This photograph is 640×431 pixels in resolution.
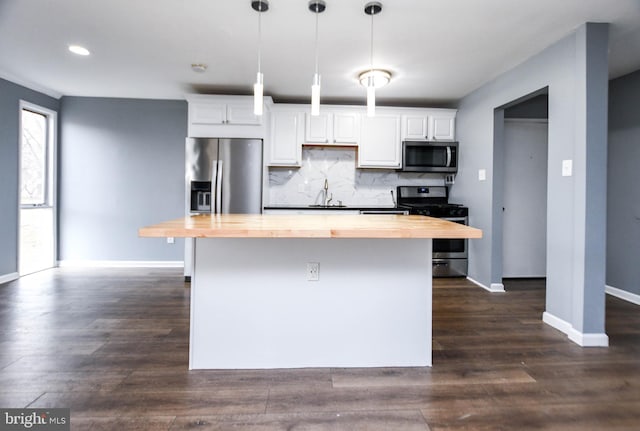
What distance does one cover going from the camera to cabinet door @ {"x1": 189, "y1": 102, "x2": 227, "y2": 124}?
13.0 feet

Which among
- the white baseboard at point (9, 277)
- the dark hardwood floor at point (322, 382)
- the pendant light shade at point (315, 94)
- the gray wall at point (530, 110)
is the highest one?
the gray wall at point (530, 110)

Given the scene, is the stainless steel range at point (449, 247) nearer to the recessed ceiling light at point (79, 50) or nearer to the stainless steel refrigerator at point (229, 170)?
the stainless steel refrigerator at point (229, 170)

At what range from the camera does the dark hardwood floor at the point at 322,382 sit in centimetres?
153

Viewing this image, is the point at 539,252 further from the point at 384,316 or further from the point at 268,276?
the point at 268,276

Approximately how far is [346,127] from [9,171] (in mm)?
3982

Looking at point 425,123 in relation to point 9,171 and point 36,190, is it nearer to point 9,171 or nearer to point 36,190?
point 9,171

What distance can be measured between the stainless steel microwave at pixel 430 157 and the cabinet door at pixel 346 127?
66 cm

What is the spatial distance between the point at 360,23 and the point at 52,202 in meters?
4.54

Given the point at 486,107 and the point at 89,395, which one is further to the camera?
the point at 486,107

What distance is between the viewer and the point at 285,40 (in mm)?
2787

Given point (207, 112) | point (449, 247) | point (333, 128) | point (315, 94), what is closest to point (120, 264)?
point (207, 112)

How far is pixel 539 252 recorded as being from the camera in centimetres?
422

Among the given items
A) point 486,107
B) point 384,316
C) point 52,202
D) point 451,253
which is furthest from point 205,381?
point 52,202

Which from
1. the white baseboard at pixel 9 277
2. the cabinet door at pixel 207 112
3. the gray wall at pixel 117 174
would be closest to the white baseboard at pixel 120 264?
the gray wall at pixel 117 174
